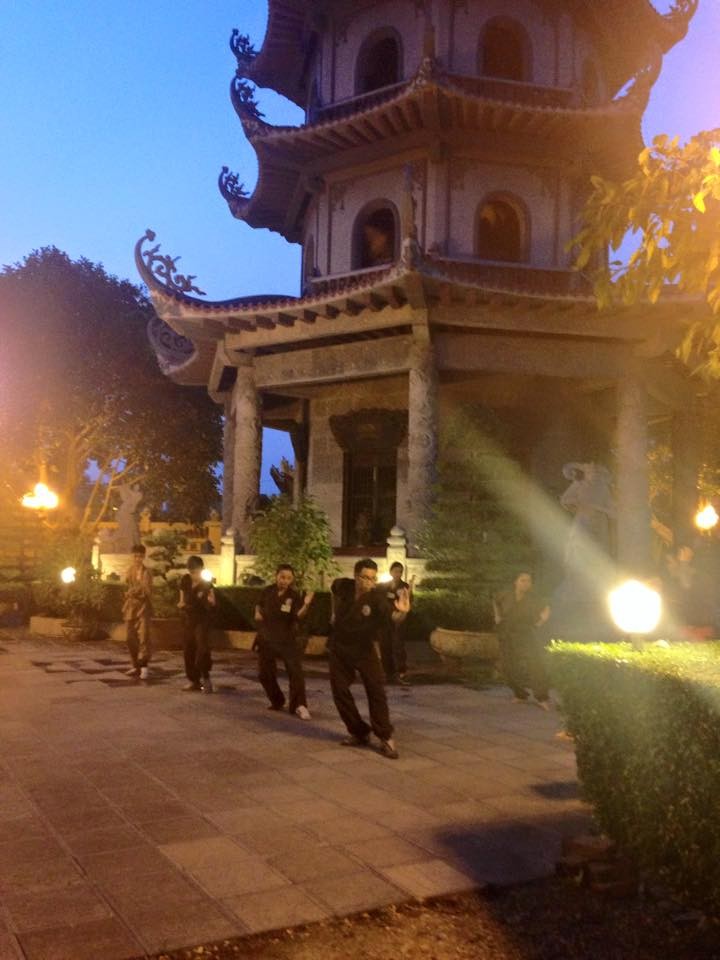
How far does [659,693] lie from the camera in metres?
4.46

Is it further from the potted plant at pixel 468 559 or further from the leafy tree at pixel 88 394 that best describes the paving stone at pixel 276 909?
the leafy tree at pixel 88 394

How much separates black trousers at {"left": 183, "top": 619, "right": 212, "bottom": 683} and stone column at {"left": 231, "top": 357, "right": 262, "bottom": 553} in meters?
7.98

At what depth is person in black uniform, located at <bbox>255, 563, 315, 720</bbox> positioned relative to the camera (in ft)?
30.9

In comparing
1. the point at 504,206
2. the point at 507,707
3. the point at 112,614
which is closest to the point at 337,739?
the point at 507,707

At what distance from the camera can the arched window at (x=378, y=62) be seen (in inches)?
819

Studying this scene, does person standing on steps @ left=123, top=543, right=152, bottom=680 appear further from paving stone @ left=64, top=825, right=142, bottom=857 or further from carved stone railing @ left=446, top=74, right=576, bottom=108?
carved stone railing @ left=446, top=74, right=576, bottom=108

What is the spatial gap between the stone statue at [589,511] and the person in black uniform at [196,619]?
306 inches

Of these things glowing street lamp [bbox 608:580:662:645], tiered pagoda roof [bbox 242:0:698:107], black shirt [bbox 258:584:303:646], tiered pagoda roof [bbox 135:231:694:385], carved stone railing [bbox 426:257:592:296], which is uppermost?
tiered pagoda roof [bbox 242:0:698:107]

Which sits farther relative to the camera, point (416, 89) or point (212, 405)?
point (212, 405)

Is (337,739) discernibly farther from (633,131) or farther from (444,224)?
(633,131)

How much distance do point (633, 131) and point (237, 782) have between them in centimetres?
1741

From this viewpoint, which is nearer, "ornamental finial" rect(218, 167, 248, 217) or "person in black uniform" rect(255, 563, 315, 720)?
"person in black uniform" rect(255, 563, 315, 720)

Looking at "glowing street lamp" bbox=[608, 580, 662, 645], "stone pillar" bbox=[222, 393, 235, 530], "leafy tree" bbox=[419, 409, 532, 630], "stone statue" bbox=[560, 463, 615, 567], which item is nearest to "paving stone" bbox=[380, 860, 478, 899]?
"glowing street lamp" bbox=[608, 580, 662, 645]

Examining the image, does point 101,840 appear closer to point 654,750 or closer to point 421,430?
point 654,750
